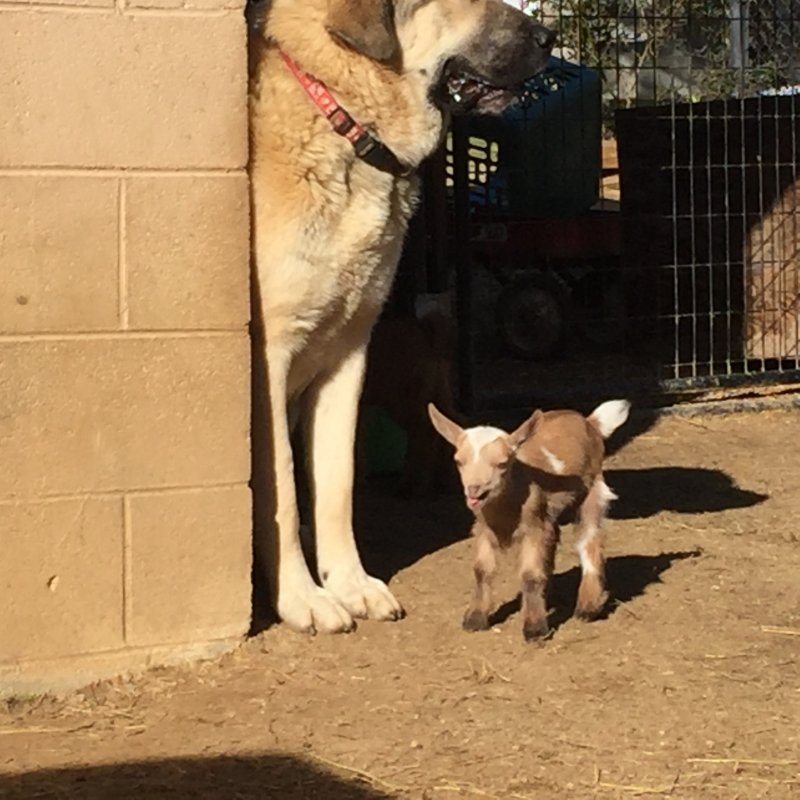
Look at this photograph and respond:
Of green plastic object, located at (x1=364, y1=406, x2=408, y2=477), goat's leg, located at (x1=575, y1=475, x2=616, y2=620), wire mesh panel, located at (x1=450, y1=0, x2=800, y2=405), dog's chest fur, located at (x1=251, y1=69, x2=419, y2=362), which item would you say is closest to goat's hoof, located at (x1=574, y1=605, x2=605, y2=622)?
goat's leg, located at (x1=575, y1=475, x2=616, y2=620)

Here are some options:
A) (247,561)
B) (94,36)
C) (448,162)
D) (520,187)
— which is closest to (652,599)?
(247,561)

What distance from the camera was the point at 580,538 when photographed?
14.7 ft

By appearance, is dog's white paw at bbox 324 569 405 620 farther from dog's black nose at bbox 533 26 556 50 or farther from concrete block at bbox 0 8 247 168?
dog's black nose at bbox 533 26 556 50

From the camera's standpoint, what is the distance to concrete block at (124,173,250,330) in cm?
400

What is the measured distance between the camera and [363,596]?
15.1ft

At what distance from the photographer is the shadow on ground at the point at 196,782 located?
334 centimetres

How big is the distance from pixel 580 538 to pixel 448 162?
389cm

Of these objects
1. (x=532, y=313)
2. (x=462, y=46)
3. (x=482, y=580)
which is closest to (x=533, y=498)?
(x=482, y=580)

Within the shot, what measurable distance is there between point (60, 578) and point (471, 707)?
1.14 meters

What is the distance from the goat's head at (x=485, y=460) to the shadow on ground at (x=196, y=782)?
2.99 ft

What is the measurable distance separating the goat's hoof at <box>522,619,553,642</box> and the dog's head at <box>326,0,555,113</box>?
1.62m

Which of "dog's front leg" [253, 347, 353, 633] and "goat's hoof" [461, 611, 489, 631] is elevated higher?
"dog's front leg" [253, 347, 353, 633]

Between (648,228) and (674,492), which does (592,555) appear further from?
(648,228)

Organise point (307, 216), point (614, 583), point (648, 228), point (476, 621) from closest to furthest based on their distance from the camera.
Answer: point (307, 216) → point (476, 621) → point (614, 583) → point (648, 228)
